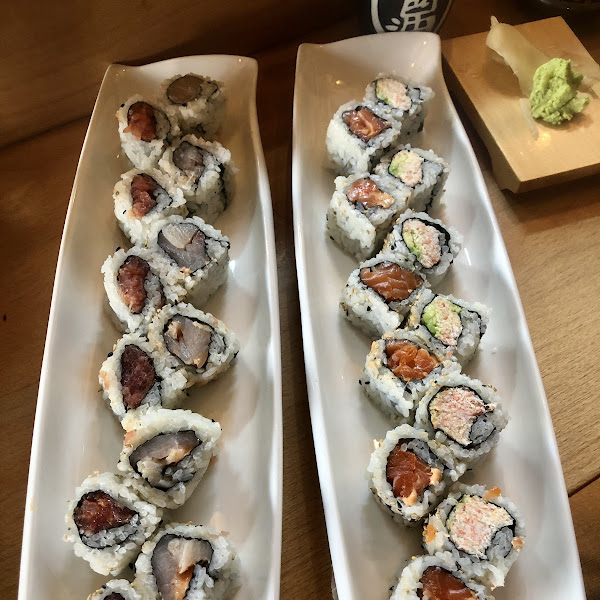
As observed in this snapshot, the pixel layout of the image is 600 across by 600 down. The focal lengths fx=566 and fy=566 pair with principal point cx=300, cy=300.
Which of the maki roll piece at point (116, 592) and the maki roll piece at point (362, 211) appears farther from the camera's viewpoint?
the maki roll piece at point (362, 211)

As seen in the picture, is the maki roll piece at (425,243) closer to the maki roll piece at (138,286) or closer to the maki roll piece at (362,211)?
the maki roll piece at (362,211)

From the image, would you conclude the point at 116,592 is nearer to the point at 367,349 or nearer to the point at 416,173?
the point at 367,349

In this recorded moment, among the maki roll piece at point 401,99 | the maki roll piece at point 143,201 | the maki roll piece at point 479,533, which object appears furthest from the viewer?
the maki roll piece at point 401,99

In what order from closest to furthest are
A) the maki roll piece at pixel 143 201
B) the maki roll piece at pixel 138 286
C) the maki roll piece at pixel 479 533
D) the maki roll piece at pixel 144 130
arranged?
the maki roll piece at pixel 479 533, the maki roll piece at pixel 138 286, the maki roll piece at pixel 143 201, the maki roll piece at pixel 144 130

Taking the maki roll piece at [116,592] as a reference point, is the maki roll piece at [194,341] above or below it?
above

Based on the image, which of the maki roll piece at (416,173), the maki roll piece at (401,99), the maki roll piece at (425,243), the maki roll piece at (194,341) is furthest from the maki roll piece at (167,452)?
the maki roll piece at (401,99)
